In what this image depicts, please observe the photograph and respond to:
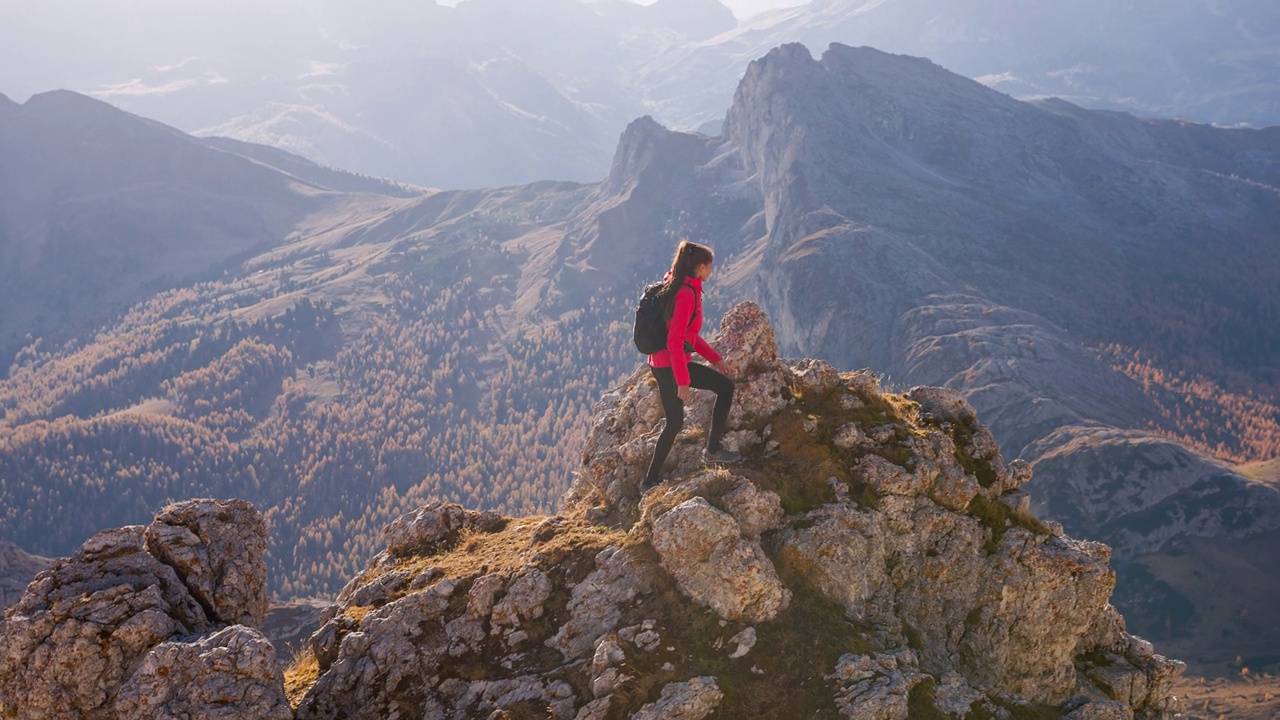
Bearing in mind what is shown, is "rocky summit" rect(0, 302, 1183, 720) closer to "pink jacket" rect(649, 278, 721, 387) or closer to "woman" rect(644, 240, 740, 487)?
→ "woman" rect(644, 240, 740, 487)

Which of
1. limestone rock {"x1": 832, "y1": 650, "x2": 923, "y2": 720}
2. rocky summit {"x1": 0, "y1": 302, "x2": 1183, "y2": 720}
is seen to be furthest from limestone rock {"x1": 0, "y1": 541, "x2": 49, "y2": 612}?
limestone rock {"x1": 832, "y1": 650, "x2": 923, "y2": 720}

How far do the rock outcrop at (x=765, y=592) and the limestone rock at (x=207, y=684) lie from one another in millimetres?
1724

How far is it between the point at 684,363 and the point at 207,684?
1031 cm

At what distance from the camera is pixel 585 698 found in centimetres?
1434

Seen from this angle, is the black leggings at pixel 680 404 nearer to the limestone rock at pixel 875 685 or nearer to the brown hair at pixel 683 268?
the brown hair at pixel 683 268

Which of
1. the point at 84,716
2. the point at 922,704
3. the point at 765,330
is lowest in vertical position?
the point at 922,704

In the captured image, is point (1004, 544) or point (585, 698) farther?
point (1004, 544)

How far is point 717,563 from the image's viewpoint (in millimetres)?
15438

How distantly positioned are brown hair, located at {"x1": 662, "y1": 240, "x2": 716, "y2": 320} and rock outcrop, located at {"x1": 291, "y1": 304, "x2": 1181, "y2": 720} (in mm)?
3329

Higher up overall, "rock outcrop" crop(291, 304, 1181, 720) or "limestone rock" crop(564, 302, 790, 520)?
"limestone rock" crop(564, 302, 790, 520)

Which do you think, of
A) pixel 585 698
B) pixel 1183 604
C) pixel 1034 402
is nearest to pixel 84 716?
pixel 585 698

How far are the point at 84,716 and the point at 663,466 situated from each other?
1177 centimetres

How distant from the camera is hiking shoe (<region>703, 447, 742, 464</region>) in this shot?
18.2 m

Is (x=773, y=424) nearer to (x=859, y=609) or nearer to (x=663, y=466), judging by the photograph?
(x=663, y=466)
